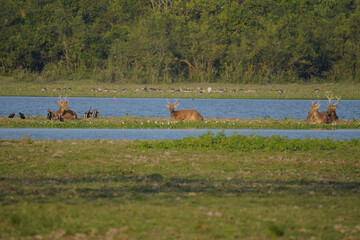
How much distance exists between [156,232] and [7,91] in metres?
42.5

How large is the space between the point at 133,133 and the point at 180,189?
1174 centimetres

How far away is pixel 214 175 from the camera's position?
44.2ft

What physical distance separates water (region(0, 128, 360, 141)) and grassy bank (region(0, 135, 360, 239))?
3194 millimetres

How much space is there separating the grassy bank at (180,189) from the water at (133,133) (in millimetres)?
3194

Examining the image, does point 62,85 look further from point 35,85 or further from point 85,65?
point 85,65

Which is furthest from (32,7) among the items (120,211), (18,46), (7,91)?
(120,211)

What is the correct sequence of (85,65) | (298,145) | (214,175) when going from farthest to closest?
(85,65), (298,145), (214,175)

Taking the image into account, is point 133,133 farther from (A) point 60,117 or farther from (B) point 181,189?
(B) point 181,189

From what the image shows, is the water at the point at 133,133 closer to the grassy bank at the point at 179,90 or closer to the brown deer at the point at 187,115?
the brown deer at the point at 187,115

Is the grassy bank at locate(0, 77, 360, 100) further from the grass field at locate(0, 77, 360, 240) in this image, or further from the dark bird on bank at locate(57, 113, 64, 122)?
the grass field at locate(0, 77, 360, 240)

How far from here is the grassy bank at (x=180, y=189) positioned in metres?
8.56

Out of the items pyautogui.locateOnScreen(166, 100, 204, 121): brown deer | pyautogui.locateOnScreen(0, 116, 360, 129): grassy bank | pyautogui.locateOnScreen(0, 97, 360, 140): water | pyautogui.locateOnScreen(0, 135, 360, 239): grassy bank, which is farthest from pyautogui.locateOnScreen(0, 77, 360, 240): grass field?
pyautogui.locateOnScreen(166, 100, 204, 121): brown deer

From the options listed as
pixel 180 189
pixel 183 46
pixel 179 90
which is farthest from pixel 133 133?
pixel 183 46

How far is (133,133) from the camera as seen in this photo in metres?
23.2
